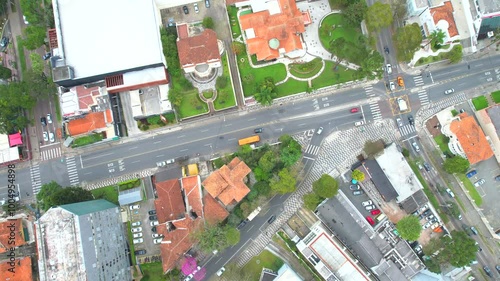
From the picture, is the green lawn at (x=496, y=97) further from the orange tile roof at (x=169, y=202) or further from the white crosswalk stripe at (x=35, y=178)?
the white crosswalk stripe at (x=35, y=178)

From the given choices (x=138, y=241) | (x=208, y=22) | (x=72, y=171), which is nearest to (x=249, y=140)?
(x=208, y=22)

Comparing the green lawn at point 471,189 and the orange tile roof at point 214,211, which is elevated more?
the orange tile roof at point 214,211

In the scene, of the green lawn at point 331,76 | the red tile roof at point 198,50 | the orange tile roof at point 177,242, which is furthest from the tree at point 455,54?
the orange tile roof at point 177,242

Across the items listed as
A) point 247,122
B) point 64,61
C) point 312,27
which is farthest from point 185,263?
point 312,27

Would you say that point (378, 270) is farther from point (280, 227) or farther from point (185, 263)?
point (185, 263)

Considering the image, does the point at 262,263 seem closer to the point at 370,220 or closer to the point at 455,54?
the point at 370,220
